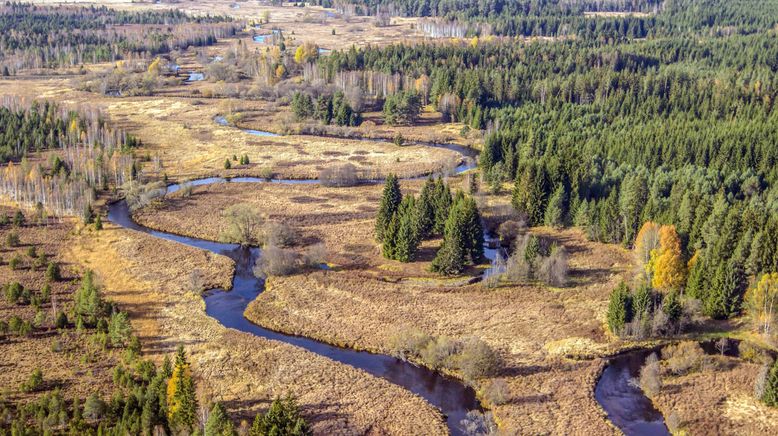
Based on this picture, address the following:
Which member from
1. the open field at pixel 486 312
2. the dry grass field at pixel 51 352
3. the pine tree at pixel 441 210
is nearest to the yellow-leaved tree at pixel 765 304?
the open field at pixel 486 312

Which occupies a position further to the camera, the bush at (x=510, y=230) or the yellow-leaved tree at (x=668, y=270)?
the bush at (x=510, y=230)

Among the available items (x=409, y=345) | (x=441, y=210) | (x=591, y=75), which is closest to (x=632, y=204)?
(x=441, y=210)

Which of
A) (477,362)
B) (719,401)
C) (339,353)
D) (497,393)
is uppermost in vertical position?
(477,362)

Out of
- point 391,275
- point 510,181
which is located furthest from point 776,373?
point 510,181

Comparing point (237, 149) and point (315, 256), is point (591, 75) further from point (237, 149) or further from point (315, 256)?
point (315, 256)

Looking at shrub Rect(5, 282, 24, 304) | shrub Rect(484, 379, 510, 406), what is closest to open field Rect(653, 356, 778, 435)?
shrub Rect(484, 379, 510, 406)

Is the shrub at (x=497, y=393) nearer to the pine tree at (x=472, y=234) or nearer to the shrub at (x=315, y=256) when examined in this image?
the pine tree at (x=472, y=234)
